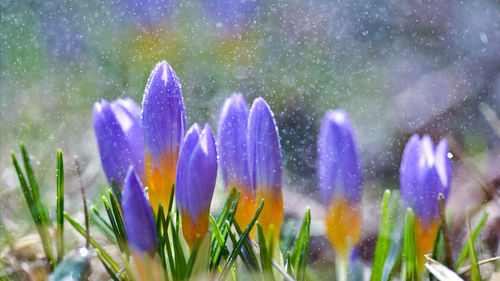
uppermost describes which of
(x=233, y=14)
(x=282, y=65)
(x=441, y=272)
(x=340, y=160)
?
(x=233, y=14)

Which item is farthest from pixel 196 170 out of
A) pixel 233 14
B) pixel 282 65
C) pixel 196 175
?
pixel 233 14

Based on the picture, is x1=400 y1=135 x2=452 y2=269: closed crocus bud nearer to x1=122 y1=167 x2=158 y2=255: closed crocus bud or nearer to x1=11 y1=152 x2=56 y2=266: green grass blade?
x1=122 y1=167 x2=158 y2=255: closed crocus bud

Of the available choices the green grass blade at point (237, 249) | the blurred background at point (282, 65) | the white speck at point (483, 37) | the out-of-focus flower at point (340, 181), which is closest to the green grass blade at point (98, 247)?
the green grass blade at point (237, 249)

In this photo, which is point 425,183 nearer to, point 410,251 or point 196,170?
point 410,251

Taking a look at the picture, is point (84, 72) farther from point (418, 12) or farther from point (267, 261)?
point (267, 261)

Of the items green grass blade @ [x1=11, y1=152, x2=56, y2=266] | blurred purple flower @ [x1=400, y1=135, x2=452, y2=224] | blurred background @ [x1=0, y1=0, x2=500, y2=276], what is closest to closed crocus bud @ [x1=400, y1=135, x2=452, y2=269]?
blurred purple flower @ [x1=400, y1=135, x2=452, y2=224]

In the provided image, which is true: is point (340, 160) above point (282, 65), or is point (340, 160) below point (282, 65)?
below
